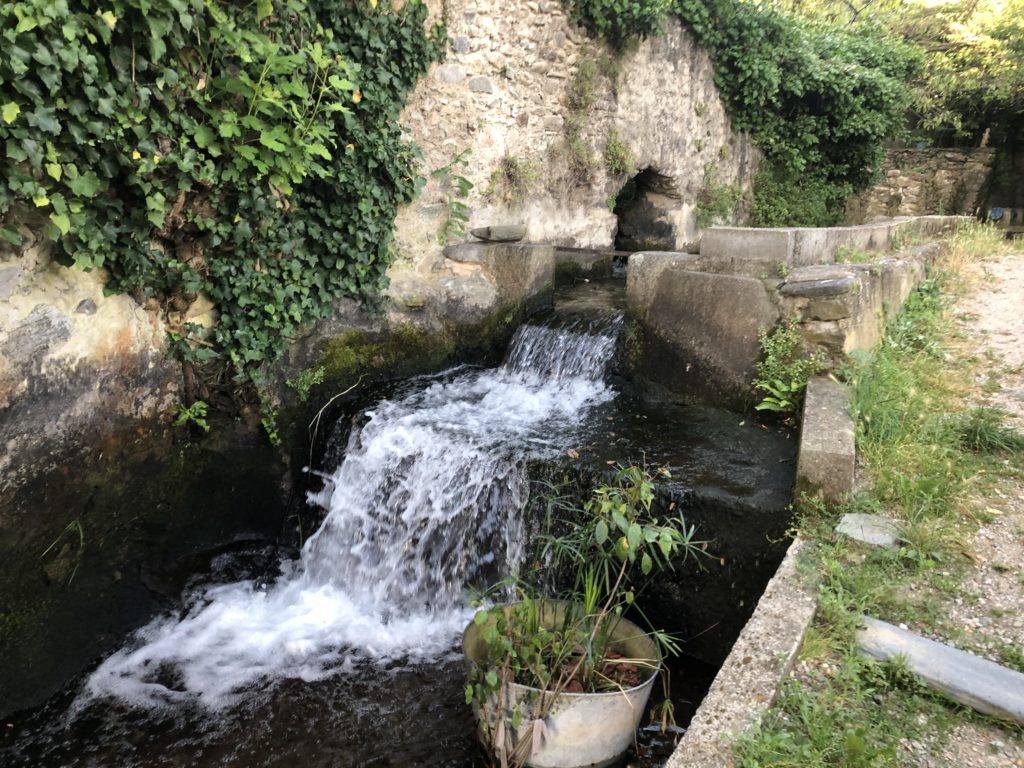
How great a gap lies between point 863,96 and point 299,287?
333 inches

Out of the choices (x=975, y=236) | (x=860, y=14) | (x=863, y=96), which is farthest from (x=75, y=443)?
(x=860, y=14)

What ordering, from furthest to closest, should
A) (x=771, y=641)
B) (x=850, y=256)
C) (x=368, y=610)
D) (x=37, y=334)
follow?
(x=850, y=256) < (x=368, y=610) < (x=37, y=334) < (x=771, y=641)

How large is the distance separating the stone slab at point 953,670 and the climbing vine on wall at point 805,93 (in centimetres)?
733

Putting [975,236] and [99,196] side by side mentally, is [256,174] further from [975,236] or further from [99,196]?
[975,236]

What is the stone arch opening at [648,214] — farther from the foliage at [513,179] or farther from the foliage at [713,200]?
the foliage at [513,179]

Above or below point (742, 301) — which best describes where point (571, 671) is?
below

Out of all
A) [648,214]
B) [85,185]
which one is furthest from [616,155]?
[85,185]

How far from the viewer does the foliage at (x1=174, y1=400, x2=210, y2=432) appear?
164 inches

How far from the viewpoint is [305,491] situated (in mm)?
4707

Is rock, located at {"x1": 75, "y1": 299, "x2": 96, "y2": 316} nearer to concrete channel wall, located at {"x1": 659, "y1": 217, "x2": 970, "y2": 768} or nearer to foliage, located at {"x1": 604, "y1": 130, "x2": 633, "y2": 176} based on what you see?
concrete channel wall, located at {"x1": 659, "y1": 217, "x2": 970, "y2": 768}

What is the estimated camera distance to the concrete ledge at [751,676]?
187 centimetres

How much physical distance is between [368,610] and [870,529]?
2.75 meters

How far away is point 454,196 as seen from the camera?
18.0 ft

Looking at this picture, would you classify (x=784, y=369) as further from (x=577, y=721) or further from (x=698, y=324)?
(x=577, y=721)
